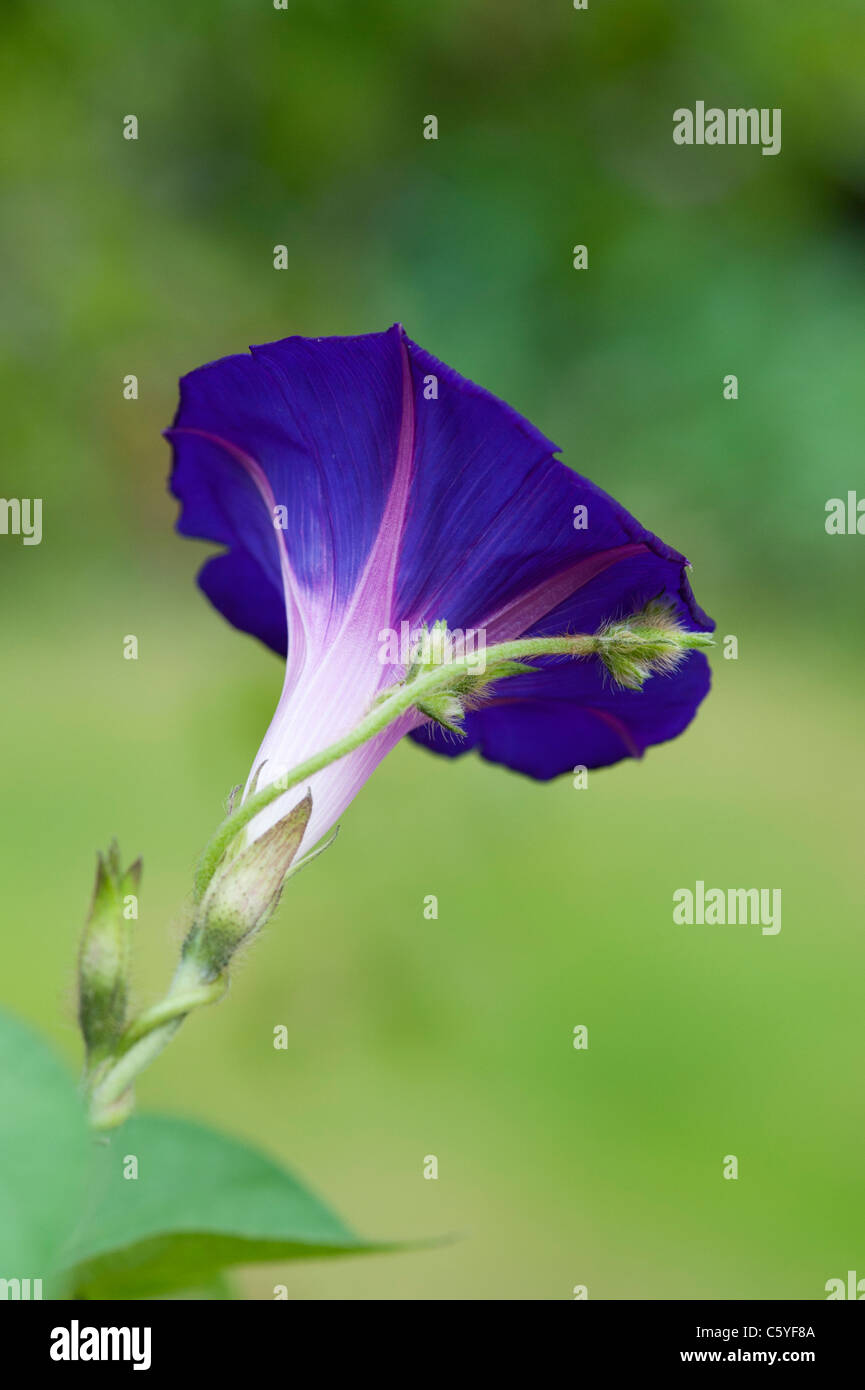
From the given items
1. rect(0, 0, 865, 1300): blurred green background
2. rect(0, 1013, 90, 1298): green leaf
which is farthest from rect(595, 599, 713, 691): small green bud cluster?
rect(0, 0, 865, 1300): blurred green background

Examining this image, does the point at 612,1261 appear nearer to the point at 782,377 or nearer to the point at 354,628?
the point at 354,628

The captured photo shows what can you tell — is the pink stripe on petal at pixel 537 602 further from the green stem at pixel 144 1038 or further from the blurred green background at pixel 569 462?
the blurred green background at pixel 569 462

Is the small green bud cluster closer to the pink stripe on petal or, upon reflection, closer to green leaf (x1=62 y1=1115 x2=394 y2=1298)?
the pink stripe on petal

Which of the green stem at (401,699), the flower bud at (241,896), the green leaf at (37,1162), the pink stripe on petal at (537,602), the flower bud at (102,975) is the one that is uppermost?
the pink stripe on petal at (537,602)

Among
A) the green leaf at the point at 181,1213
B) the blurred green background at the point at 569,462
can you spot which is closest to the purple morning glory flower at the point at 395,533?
the green leaf at the point at 181,1213

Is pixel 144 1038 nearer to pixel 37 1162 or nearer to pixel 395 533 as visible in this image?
pixel 37 1162

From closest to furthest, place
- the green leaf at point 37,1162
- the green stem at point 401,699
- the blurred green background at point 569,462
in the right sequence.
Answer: the green leaf at point 37,1162
the green stem at point 401,699
the blurred green background at point 569,462

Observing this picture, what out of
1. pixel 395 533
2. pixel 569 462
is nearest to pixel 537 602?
pixel 395 533
